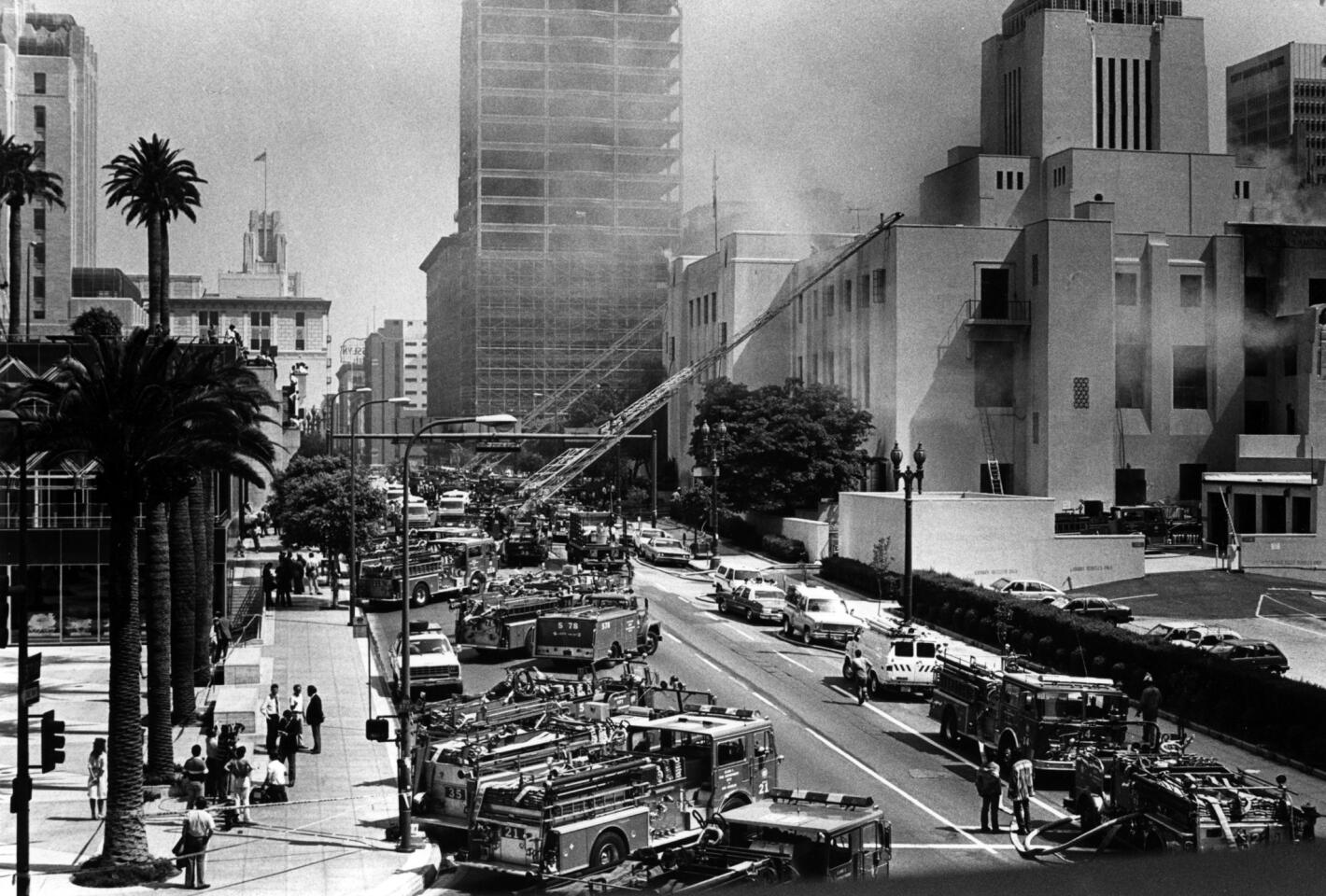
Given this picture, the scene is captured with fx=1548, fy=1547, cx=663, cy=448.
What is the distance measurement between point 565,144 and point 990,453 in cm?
3966

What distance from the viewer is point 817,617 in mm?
40656

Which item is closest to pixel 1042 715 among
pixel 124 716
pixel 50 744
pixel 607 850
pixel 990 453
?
pixel 607 850

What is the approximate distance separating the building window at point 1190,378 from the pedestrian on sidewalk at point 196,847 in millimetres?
56195

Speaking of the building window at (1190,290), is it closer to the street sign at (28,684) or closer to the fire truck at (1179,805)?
the fire truck at (1179,805)

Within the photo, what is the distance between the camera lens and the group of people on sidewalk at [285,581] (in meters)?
47.5

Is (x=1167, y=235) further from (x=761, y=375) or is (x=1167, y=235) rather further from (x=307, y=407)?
(x=307, y=407)

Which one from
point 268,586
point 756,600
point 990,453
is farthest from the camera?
point 990,453

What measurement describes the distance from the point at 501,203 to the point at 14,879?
23.6 meters

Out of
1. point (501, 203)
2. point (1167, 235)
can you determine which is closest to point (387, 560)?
point (501, 203)

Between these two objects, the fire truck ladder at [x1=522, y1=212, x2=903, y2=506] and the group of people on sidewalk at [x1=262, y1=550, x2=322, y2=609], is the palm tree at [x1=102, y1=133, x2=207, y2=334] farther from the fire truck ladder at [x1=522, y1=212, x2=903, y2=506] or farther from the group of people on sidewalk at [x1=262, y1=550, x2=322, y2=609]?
the fire truck ladder at [x1=522, y1=212, x2=903, y2=506]

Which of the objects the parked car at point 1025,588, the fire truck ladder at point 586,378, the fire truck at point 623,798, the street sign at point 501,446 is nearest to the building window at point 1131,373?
the fire truck ladder at point 586,378

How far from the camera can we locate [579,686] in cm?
2645

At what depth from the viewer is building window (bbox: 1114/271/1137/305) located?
68.2m

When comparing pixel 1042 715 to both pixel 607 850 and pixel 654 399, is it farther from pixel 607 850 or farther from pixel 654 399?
pixel 654 399
